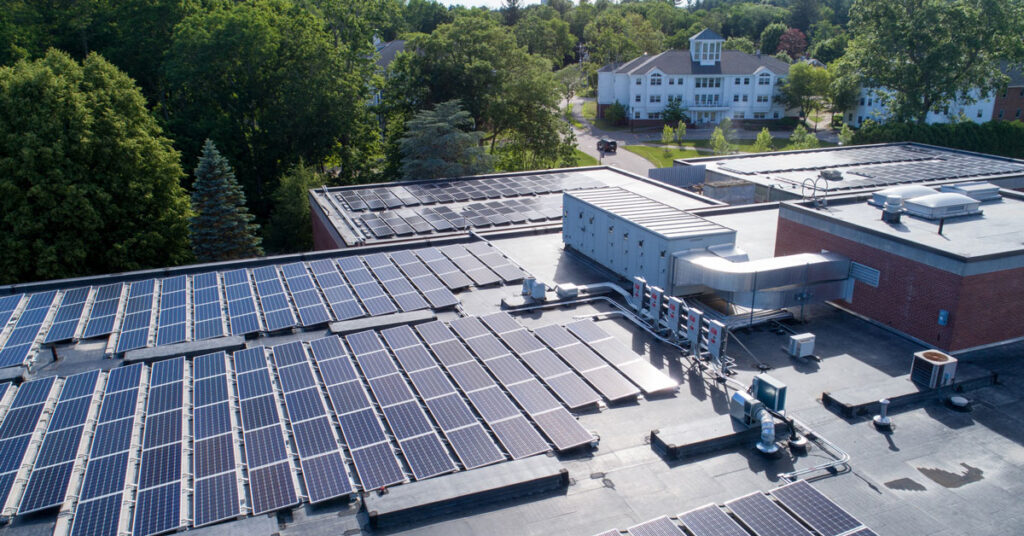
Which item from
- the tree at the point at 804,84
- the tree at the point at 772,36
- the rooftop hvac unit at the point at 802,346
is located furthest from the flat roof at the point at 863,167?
the tree at the point at 772,36

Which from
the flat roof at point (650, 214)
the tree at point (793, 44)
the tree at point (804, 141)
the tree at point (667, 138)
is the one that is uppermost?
the tree at point (793, 44)

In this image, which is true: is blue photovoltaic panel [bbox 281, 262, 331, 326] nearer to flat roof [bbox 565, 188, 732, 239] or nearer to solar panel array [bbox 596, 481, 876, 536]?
flat roof [bbox 565, 188, 732, 239]

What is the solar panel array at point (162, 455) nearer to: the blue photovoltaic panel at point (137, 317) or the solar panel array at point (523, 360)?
the blue photovoltaic panel at point (137, 317)

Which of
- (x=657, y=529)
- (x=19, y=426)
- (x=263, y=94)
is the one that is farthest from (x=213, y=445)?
(x=263, y=94)

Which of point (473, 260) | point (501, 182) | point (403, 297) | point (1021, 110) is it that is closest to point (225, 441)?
point (403, 297)

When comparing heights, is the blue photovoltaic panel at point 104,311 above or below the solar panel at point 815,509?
above

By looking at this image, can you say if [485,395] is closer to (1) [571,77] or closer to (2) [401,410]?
(2) [401,410]
